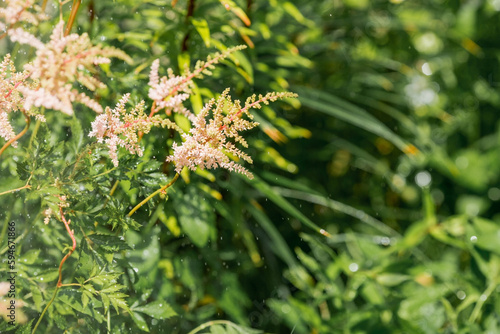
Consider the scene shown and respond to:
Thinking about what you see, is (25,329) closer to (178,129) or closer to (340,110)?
(178,129)

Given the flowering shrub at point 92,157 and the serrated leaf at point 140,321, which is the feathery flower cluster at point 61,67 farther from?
the serrated leaf at point 140,321

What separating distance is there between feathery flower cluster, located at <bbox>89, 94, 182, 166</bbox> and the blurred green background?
0.02m

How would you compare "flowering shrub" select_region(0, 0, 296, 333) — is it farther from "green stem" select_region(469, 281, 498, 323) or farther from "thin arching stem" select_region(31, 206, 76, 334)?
"green stem" select_region(469, 281, 498, 323)

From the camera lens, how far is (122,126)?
0.30 meters

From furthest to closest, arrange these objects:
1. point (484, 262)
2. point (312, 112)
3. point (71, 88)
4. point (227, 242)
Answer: point (312, 112), point (484, 262), point (227, 242), point (71, 88)

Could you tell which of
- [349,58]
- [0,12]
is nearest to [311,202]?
[349,58]

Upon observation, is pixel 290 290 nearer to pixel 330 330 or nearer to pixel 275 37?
pixel 330 330

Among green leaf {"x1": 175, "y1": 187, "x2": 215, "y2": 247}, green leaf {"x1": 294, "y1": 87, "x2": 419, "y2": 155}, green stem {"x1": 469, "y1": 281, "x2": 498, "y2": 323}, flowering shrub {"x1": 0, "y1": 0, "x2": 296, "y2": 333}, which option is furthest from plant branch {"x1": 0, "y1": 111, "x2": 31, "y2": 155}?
green stem {"x1": 469, "y1": 281, "x2": 498, "y2": 323}

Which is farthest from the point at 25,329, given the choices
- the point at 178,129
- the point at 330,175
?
the point at 330,175

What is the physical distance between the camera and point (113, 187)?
31 cm

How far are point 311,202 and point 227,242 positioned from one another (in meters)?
0.19

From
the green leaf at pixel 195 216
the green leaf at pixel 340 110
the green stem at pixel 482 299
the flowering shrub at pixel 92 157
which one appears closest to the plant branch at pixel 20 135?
the flowering shrub at pixel 92 157

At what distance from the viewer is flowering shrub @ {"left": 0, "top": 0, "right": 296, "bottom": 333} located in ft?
0.97

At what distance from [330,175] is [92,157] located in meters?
0.55
